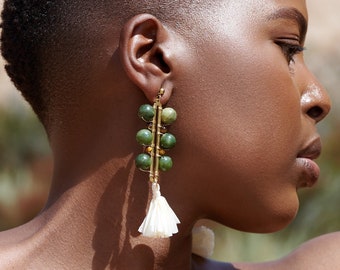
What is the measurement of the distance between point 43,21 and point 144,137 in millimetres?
517

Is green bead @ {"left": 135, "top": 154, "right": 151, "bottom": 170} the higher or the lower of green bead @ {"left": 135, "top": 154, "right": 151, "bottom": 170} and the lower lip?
the lower

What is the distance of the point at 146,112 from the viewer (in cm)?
246

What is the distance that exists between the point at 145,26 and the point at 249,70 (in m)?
0.32

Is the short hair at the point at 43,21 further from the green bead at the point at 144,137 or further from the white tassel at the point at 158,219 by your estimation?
the white tassel at the point at 158,219

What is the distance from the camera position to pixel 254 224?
8.53 ft

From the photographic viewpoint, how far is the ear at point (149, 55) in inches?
98.3

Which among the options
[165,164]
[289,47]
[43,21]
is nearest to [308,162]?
[289,47]

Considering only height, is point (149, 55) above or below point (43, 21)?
below

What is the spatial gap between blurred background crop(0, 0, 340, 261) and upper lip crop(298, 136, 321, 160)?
301 cm

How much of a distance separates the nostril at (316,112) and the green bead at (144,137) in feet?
1.67

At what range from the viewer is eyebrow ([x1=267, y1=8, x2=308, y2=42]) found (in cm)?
255

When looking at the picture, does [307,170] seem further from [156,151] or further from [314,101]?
[156,151]

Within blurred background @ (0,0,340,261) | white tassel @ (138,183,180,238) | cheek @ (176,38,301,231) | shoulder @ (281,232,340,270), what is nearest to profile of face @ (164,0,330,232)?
cheek @ (176,38,301,231)

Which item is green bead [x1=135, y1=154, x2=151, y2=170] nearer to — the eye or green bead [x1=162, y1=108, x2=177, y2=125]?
green bead [x1=162, y1=108, x2=177, y2=125]
